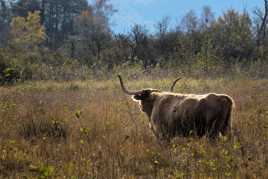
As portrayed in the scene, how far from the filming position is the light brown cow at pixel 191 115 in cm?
643

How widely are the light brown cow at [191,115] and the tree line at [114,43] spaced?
8.45 feet

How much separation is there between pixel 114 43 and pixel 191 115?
26070mm

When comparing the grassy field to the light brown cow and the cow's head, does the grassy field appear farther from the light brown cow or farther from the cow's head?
the cow's head

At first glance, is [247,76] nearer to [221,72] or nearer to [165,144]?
[221,72]

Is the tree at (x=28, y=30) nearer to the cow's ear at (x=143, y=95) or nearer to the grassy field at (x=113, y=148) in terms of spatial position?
the grassy field at (x=113, y=148)

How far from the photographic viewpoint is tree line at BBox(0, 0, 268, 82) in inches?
835

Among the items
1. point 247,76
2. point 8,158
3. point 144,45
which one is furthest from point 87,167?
point 144,45

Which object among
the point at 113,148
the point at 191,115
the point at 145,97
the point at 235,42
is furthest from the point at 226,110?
the point at 235,42

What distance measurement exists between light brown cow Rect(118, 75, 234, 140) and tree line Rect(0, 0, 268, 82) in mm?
2574

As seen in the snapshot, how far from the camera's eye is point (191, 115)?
21.8 ft

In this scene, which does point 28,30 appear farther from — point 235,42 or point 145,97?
point 145,97

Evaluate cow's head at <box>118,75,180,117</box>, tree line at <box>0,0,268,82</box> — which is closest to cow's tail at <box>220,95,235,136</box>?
cow's head at <box>118,75,180,117</box>

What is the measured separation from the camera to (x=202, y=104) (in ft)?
21.3

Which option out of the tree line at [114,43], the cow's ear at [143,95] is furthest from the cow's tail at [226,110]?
the tree line at [114,43]
